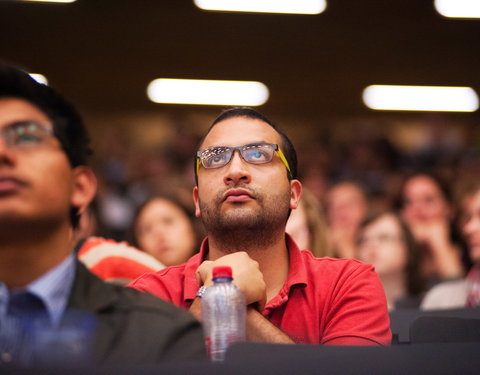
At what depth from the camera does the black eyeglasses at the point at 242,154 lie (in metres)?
2.48

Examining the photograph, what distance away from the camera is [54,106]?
4.83ft

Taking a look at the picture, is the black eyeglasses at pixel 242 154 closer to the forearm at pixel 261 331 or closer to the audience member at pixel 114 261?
the forearm at pixel 261 331

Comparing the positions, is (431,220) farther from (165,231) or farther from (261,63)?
(261,63)

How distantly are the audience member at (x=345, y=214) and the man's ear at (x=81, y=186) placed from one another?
13.3ft

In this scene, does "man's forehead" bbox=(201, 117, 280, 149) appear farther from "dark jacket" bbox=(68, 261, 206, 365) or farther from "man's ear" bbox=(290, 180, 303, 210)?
"dark jacket" bbox=(68, 261, 206, 365)

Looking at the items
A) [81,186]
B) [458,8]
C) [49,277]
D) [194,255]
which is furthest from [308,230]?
[458,8]

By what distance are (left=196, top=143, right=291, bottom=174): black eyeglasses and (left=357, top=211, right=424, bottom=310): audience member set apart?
1.87 m

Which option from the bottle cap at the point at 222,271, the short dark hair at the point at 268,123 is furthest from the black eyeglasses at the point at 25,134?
the short dark hair at the point at 268,123

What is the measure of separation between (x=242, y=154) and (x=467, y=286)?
1742 mm

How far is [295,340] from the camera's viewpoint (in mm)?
2268

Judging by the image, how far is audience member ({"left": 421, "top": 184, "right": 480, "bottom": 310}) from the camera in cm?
365

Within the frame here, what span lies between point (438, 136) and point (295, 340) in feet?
23.9

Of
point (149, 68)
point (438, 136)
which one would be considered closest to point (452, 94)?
point (438, 136)

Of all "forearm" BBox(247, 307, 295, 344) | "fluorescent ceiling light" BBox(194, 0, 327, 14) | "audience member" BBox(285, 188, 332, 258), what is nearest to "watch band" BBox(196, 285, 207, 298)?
"forearm" BBox(247, 307, 295, 344)
